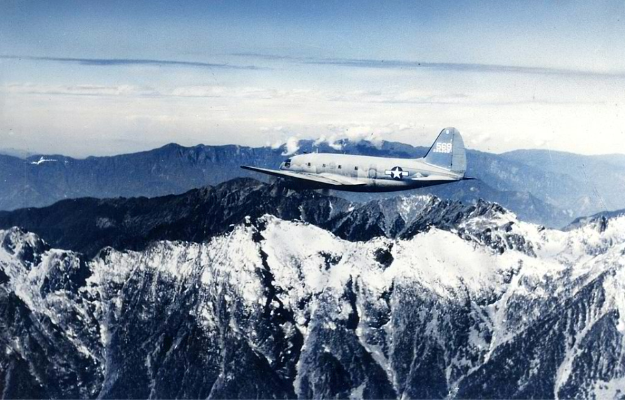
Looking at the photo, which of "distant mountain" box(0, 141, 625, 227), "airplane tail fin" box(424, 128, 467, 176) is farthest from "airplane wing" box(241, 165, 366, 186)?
"distant mountain" box(0, 141, 625, 227)

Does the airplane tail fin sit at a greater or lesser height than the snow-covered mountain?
greater

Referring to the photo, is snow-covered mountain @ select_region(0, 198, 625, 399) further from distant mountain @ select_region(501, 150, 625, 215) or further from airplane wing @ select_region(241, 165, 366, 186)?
airplane wing @ select_region(241, 165, 366, 186)

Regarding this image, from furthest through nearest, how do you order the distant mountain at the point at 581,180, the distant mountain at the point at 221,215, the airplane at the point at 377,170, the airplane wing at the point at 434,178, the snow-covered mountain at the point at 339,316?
1. the snow-covered mountain at the point at 339,316
2. the distant mountain at the point at 221,215
3. the distant mountain at the point at 581,180
4. the airplane at the point at 377,170
5. the airplane wing at the point at 434,178

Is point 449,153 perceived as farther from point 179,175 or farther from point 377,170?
point 179,175

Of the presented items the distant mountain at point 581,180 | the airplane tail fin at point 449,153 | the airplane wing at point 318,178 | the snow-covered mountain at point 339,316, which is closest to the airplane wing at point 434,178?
the airplane tail fin at point 449,153

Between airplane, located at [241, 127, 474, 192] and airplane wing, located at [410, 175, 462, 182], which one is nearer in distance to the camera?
airplane wing, located at [410, 175, 462, 182]

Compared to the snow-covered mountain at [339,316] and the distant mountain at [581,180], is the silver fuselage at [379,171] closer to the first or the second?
the distant mountain at [581,180]

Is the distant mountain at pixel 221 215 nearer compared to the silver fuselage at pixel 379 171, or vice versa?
the silver fuselage at pixel 379 171
